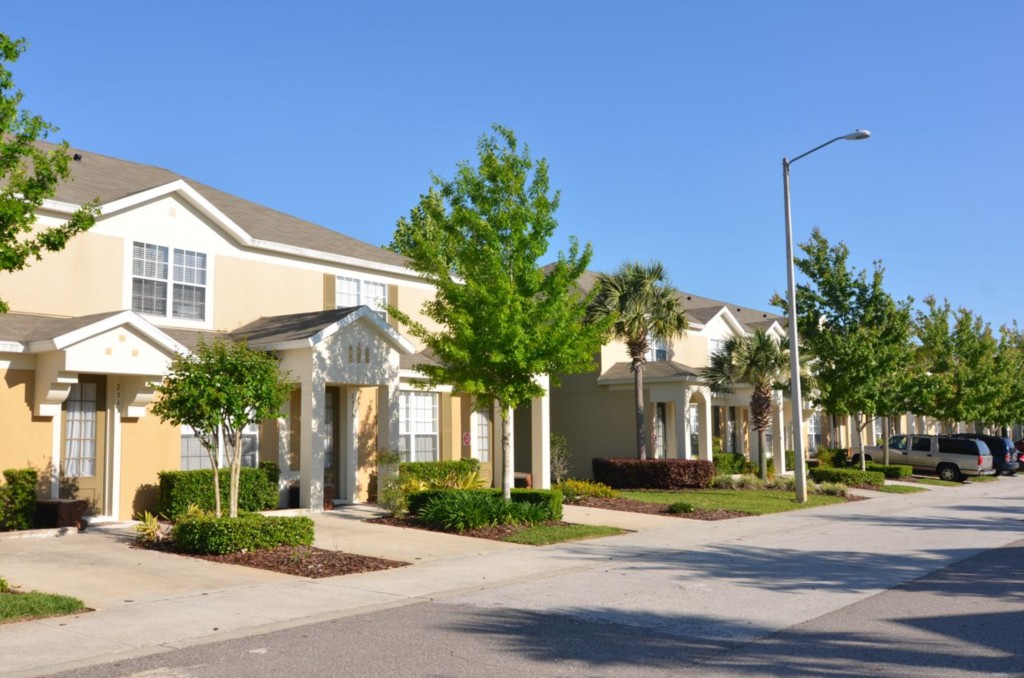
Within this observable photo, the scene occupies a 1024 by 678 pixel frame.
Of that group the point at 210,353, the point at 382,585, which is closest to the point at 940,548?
the point at 382,585

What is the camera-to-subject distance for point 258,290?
21.0 m

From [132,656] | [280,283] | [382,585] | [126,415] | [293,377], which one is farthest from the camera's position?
[280,283]

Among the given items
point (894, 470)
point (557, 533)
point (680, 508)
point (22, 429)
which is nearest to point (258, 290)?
point (22, 429)

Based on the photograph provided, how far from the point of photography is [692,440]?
112 feet

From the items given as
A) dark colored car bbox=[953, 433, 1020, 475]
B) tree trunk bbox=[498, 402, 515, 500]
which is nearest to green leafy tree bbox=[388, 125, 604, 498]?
tree trunk bbox=[498, 402, 515, 500]

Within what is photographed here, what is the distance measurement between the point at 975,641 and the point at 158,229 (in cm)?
1647

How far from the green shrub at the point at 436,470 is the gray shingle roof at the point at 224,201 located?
17.9 ft

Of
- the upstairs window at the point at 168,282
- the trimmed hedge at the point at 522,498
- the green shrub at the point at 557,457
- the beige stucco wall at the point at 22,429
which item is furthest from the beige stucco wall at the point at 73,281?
the green shrub at the point at 557,457

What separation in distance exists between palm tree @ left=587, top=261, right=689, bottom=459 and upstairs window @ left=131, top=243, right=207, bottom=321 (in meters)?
13.4

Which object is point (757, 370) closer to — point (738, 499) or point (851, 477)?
point (851, 477)

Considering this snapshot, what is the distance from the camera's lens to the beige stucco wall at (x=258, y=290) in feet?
66.0

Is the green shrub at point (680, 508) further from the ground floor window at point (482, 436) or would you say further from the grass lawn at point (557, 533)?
the ground floor window at point (482, 436)

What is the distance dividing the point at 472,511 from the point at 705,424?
1594cm

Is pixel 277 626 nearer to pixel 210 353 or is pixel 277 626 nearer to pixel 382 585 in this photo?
pixel 382 585
